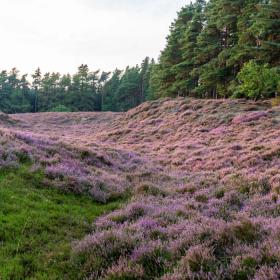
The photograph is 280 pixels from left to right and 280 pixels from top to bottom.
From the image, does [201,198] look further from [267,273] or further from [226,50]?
[226,50]

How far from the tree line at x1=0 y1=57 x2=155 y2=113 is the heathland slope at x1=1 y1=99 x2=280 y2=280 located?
70021mm

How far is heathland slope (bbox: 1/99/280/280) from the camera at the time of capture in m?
5.31

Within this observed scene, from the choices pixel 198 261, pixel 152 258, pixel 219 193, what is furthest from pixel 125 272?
pixel 219 193

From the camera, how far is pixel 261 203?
8805 millimetres

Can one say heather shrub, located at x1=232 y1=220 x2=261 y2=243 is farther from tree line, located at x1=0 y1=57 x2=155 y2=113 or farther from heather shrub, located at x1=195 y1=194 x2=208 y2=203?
tree line, located at x1=0 y1=57 x2=155 y2=113

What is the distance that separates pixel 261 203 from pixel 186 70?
45438 millimetres

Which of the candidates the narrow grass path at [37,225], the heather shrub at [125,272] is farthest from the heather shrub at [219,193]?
the heather shrub at [125,272]

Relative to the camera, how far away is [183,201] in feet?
32.0

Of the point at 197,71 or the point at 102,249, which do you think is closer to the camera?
Result: the point at 102,249

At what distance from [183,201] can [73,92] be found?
289 feet

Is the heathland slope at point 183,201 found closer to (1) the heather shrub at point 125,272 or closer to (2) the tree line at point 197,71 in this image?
(1) the heather shrub at point 125,272

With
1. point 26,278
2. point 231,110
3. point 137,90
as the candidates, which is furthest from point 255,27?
point 137,90

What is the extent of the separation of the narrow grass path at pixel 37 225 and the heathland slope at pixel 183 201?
16.1 inches

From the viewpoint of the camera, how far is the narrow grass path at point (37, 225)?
5.76 meters
